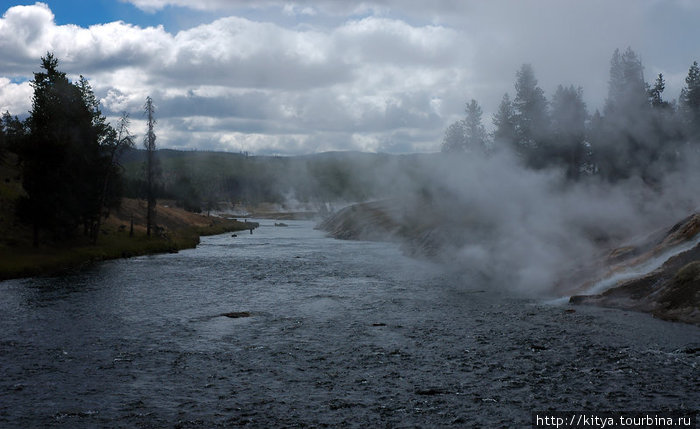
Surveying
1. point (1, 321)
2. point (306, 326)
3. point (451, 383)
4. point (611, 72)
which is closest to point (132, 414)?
point (451, 383)

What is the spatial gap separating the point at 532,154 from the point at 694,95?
846 inches

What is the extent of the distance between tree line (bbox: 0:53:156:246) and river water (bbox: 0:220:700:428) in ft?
60.2

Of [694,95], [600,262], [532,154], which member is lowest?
[600,262]

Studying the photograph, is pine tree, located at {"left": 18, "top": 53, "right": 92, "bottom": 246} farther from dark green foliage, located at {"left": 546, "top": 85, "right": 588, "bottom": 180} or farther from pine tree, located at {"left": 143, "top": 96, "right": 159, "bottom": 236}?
dark green foliage, located at {"left": 546, "top": 85, "right": 588, "bottom": 180}

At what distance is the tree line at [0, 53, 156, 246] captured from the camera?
49156 mm

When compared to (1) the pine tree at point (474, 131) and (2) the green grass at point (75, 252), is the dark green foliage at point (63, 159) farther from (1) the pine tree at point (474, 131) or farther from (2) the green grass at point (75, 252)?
(1) the pine tree at point (474, 131)

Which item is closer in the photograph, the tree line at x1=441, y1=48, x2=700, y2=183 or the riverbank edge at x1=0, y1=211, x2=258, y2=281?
the riverbank edge at x1=0, y1=211, x2=258, y2=281

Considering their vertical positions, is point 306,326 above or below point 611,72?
below

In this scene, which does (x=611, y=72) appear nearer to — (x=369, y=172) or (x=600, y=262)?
(x=600, y=262)

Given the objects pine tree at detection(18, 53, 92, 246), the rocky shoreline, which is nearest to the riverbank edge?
pine tree at detection(18, 53, 92, 246)

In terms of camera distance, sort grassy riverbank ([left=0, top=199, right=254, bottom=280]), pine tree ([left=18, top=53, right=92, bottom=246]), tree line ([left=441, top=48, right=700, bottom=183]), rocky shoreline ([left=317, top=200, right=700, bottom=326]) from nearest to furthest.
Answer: rocky shoreline ([left=317, top=200, right=700, bottom=326]), grassy riverbank ([left=0, top=199, right=254, bottom=280]), pine tree ([left=18, top=53, right=92, bottom=246]), tree line ([left=441, top=48, right=700, bottom=183])

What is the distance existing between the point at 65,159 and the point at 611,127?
6460 cm

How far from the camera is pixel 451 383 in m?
15.8

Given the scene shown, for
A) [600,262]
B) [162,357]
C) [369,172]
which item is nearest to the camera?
[162,357]
